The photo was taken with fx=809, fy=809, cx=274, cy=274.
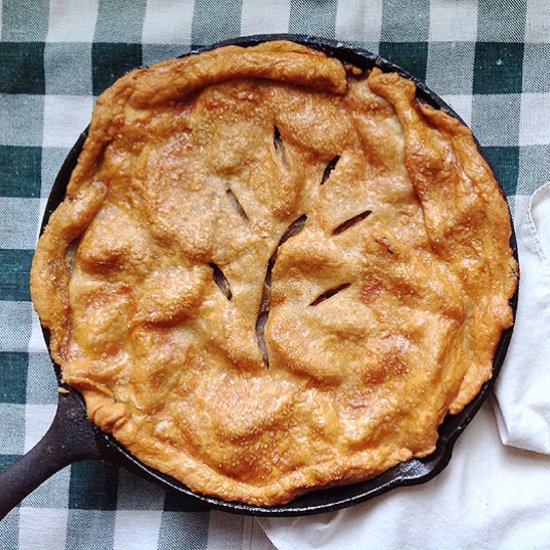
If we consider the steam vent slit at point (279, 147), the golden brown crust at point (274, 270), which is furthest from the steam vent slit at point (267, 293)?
the steam vent slit at point (279, 147)

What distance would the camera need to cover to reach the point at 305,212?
2.09m

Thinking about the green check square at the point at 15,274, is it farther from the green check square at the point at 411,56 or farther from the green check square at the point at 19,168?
the green check square at the point at 411,56

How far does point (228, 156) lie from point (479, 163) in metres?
0.63

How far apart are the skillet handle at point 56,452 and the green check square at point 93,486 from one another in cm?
31

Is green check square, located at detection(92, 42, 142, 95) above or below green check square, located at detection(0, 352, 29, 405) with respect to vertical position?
above

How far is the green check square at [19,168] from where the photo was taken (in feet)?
7.79

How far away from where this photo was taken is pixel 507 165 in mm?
2273

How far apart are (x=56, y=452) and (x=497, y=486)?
1.16m

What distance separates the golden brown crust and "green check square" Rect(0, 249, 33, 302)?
355mm

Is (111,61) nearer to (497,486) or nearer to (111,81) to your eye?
(111,81)

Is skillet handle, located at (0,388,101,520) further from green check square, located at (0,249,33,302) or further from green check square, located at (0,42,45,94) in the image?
green check square, located at (0,42,45,94)

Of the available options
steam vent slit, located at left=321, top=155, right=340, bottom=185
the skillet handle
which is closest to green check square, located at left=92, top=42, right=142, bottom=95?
steam vent slit, located at left=321, top=155, right=340, bottom=185

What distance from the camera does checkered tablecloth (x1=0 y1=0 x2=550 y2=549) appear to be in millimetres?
2266

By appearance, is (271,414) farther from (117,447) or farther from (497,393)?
(497,393)
